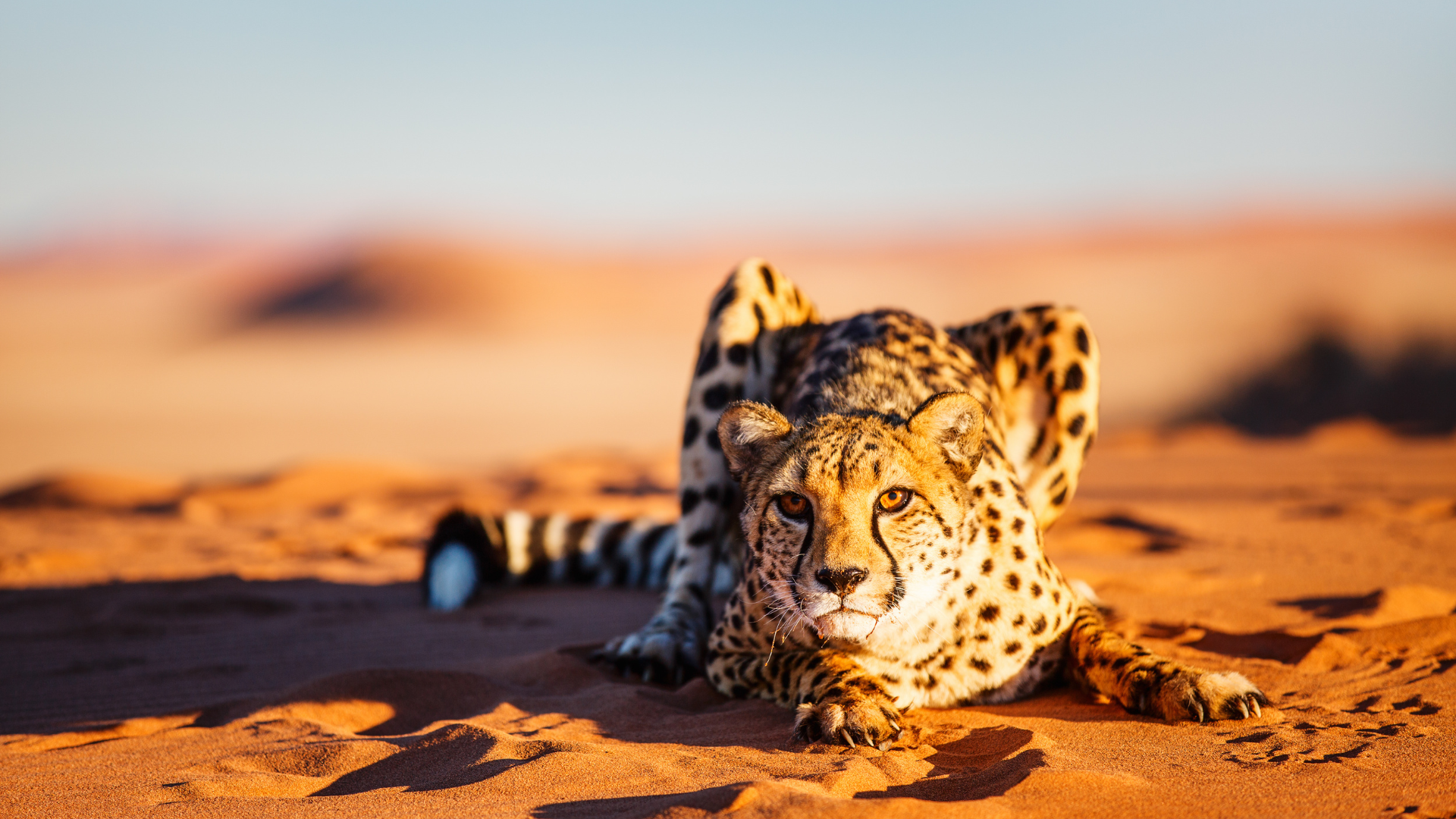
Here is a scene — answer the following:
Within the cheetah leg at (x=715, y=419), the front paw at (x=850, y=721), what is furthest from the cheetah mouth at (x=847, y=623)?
the cheetah leg at (x=715, y=419)

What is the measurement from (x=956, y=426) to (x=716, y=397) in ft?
4.35

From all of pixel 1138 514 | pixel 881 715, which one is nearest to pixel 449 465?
pixel 1138 514

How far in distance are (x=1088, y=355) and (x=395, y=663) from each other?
2560 mm

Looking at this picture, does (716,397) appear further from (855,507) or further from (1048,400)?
(855,507)

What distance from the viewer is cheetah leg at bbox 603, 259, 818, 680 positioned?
3.89 meters

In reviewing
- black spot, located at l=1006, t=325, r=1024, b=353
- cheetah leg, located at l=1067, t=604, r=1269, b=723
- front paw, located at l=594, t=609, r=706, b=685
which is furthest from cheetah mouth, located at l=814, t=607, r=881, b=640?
black spot, located at l=1006, t=325, r=1024, b=353

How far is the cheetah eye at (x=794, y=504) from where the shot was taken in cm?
266

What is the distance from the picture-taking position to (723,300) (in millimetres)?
4168

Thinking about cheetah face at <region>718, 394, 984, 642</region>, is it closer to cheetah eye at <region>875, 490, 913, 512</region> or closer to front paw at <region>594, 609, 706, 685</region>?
cheetah eye at <region>875, 490, 913, 512</region>

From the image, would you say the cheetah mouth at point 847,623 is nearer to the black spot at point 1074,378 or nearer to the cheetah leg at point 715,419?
the cheetah leg at point 715,419

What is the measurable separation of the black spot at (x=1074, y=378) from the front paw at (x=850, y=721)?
1.62 m

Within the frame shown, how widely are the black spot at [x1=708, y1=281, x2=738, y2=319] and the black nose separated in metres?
1.85

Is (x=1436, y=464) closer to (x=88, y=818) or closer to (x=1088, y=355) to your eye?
(x=1088, y=355)

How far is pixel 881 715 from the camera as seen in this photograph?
2.57 metres
